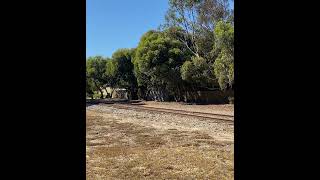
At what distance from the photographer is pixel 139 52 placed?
46844mm

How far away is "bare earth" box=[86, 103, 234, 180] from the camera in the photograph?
→ 813cm

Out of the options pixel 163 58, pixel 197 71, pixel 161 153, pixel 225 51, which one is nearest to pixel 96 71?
pixel 163 58

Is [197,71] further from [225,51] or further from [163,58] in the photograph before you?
[225,51]

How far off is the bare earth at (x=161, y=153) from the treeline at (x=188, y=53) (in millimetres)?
13734

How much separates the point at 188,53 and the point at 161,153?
32.8m

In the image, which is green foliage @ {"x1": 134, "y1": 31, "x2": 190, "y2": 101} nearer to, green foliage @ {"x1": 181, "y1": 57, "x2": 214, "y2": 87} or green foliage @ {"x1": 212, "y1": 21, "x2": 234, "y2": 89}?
green foliage @ {"x1": 181, "y1": 57, "x2": 214, "y2": 87}

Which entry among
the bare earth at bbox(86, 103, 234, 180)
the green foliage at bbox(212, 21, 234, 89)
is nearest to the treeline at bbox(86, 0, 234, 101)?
the green foliage at bbox(212, 21, 234, 89)

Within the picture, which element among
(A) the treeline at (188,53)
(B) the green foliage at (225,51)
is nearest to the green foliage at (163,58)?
(A) the treeline at (188,53)

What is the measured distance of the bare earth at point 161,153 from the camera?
8133mm

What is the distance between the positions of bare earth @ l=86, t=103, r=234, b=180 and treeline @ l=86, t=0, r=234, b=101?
Result: 13.7 metres

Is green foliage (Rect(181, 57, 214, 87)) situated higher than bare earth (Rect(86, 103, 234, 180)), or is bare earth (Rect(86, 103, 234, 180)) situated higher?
green foliage (Rect(181, 57, 214, 87))
